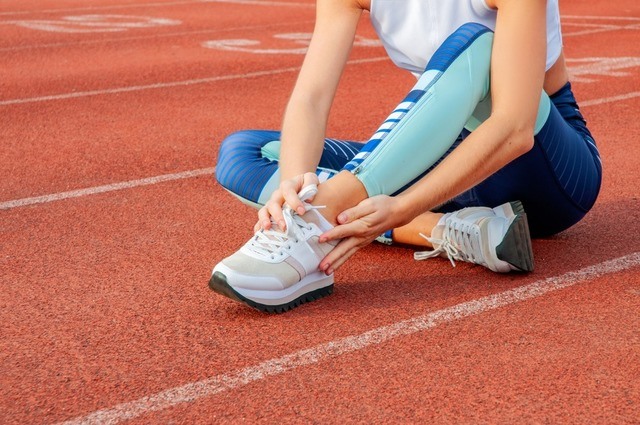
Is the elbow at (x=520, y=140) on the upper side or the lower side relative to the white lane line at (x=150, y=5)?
upper

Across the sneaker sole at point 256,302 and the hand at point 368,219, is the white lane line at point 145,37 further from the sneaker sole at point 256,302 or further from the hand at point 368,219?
the hand at point 368,219

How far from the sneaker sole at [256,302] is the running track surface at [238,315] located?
4 centimetres

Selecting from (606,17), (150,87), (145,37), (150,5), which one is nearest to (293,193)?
(150,87)

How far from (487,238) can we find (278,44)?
6.80 metres

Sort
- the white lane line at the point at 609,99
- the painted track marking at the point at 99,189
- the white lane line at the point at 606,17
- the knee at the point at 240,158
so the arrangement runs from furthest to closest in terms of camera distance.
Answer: the white lane line at the point at 606,17 < the white lane line at the point at 609,99 < the painted track marking at the point at 99,189 < the knee at the point at 240,158

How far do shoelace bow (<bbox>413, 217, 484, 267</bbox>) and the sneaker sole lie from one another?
19.2 inches

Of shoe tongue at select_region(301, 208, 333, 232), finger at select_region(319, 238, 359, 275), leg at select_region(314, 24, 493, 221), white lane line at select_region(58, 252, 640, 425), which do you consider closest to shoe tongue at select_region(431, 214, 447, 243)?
white lane line at select_region(58, 252, 640, 425)

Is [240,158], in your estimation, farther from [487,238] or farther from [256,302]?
[487,238]

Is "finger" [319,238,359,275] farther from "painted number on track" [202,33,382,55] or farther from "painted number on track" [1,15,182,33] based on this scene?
"painted number on track" [1,15,182,33]

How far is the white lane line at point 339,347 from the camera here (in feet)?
8.55

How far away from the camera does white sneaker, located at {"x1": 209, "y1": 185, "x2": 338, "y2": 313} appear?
305cm

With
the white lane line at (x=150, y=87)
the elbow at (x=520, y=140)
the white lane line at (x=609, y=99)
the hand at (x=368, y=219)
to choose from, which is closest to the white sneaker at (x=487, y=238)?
the elbow at (x=520, y=140)

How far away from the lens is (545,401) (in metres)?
2.59

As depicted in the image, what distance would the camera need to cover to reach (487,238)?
346 centimetres
